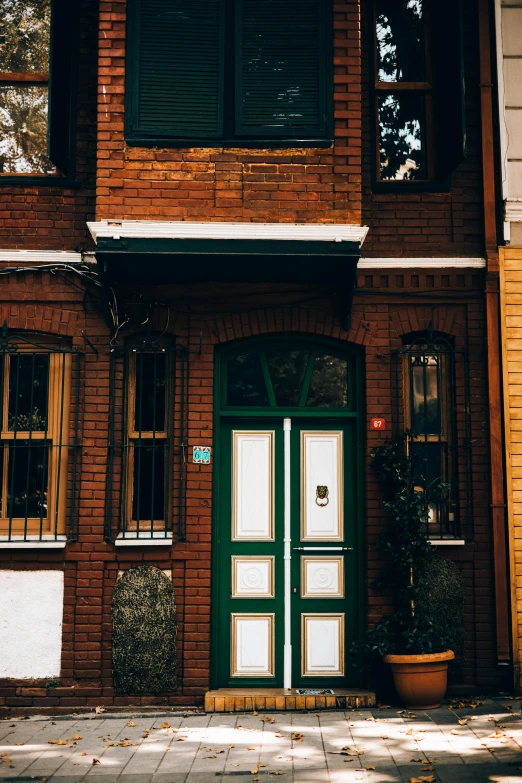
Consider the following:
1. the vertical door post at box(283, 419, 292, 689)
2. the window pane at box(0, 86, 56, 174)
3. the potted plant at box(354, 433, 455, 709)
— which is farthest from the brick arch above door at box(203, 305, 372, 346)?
the window pane at box(0, 86, 56, 174)

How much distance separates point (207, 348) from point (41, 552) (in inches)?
99.4

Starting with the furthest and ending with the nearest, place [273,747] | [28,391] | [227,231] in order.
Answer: [28,391] < [227,231] < [273,747]

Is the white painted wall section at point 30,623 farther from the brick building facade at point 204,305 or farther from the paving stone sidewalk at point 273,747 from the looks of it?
the paving stone sidewalk at point 273,747

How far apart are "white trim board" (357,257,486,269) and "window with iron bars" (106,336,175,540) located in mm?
2151

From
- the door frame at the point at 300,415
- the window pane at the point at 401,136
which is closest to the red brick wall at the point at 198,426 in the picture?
the door frame at the point at 300,415

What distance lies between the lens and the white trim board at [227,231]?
7625 mm

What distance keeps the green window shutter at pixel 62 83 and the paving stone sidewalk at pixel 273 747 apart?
520 cm

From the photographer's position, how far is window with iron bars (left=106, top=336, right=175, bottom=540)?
8.20 m

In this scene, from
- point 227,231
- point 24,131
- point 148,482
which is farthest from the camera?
point 24,131

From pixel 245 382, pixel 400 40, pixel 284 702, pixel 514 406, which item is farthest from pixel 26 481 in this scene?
pixel 400 40

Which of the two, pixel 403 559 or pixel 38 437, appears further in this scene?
pixel 38 437

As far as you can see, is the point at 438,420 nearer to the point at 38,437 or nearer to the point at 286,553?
the point at 286,553

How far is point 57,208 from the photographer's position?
27.7 feet

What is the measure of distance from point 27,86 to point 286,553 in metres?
5.48
